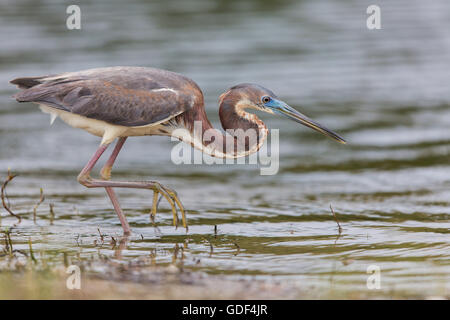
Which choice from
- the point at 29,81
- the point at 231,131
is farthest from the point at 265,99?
the point at 29,81

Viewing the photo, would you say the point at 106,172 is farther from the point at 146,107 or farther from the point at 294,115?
the point at 294,115

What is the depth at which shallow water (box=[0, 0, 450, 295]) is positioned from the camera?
22.9 feet

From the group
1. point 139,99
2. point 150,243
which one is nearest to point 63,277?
point 150,243

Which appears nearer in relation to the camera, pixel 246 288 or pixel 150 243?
pixel 246 288

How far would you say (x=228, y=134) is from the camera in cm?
764

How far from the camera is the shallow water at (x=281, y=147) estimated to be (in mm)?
6977

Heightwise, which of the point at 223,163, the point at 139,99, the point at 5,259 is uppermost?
the point at 139,99

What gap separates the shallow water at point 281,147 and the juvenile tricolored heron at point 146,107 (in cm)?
86

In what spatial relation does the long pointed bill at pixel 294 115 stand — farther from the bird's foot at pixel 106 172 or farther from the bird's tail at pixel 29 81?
the bird's tail at pixel 29 81

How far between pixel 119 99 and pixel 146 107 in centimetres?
28

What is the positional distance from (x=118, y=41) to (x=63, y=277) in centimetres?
1324
